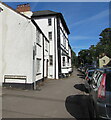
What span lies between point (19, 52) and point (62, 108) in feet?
20.6

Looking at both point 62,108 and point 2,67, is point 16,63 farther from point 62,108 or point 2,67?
point 62,108

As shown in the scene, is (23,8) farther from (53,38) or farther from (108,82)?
(108,82)

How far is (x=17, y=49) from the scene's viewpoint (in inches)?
412

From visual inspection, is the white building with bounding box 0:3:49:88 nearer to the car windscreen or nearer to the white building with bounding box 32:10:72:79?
the car windscreen

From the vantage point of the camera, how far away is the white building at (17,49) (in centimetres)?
1009


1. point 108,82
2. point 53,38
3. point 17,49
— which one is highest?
point 53,38

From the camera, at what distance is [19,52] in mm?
10383

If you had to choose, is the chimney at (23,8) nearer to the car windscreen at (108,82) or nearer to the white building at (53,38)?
the white building at (53,38)

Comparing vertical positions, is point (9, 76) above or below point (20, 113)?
above

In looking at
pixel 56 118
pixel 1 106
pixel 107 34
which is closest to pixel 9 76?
pixel 1 106

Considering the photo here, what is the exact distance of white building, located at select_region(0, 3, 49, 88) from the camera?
33.1 feet

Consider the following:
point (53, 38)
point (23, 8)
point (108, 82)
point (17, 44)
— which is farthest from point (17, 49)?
point (53, 38)

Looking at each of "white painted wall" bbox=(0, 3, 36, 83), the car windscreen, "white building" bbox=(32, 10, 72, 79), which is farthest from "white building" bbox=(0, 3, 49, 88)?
"white building" bbox=(32, 10, 72, 79)

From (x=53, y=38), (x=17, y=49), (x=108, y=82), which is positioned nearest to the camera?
(x=108, y=82)
